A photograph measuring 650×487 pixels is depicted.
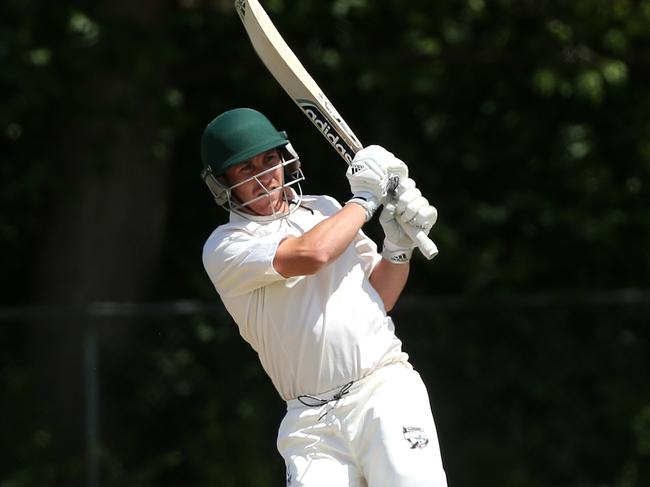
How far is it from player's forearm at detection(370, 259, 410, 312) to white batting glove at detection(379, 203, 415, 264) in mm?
19

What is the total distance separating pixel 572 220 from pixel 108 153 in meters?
2.68

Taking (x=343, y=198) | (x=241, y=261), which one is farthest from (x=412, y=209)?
(x=343, y=198)

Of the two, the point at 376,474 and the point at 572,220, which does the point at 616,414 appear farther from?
the point at 376,474

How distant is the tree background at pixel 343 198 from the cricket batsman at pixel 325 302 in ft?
9.60

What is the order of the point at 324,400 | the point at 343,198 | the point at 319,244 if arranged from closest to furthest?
1. the point at 319,244
2. the point at 324,400
3. the point at 343,198

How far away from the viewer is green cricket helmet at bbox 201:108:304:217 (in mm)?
3775

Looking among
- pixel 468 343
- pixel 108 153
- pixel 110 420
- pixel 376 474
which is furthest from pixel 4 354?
pixel 376 474

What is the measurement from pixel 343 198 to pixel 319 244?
3911 millimetres

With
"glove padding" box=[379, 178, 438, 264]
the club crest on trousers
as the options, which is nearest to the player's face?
"glove padding" box=[379, 178, 438, 264]

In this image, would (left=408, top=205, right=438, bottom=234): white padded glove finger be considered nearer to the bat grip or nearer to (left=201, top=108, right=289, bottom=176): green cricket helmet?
the bat grip

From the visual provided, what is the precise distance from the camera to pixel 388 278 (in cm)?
392

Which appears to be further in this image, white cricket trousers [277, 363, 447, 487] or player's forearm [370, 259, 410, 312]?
player's forearm [370, 259, 410, 312]

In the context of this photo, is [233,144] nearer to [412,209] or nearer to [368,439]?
[412,209]

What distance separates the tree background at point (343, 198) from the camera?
6.68m
